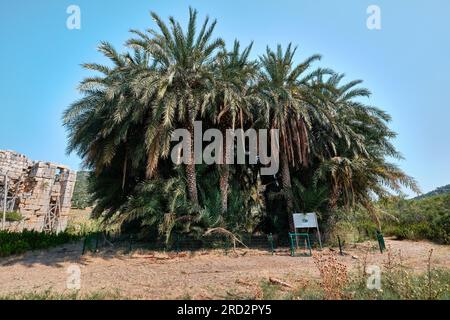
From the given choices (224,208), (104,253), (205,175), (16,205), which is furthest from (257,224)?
(16,205)

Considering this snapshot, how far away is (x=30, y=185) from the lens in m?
17.8

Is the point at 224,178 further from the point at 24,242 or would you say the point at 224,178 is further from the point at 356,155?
the point at 24,242

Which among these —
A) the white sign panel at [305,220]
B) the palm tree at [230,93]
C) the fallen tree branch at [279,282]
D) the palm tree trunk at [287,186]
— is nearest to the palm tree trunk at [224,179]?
the palm tree at [230,93]

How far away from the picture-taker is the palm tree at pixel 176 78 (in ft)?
33.1

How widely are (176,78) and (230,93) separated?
235 centimetres

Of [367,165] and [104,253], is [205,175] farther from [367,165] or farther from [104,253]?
[367,165]

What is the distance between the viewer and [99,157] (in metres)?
11.3

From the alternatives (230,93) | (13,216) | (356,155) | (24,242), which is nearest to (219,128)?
(230,93)

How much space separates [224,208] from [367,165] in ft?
20.2

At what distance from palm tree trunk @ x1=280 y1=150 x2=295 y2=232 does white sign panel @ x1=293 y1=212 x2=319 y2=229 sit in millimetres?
1177

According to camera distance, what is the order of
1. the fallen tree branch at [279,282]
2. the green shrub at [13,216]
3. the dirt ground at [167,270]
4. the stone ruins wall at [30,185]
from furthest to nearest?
the stone ruins wall at [30,185] < the green shrub at [13,216] < the dirt ground at [167,270] < the fallen tree branch at [279,282]

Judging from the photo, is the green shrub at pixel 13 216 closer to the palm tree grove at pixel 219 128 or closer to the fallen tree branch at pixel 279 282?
the palm tree grove at pixel 219 128

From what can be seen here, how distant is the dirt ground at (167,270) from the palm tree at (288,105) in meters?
3.56

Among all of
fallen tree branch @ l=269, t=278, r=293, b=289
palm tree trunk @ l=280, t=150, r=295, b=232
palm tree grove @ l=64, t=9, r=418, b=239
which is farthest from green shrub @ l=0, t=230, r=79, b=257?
palm tree trunk @ l=280, t=150, r=295, b=232
